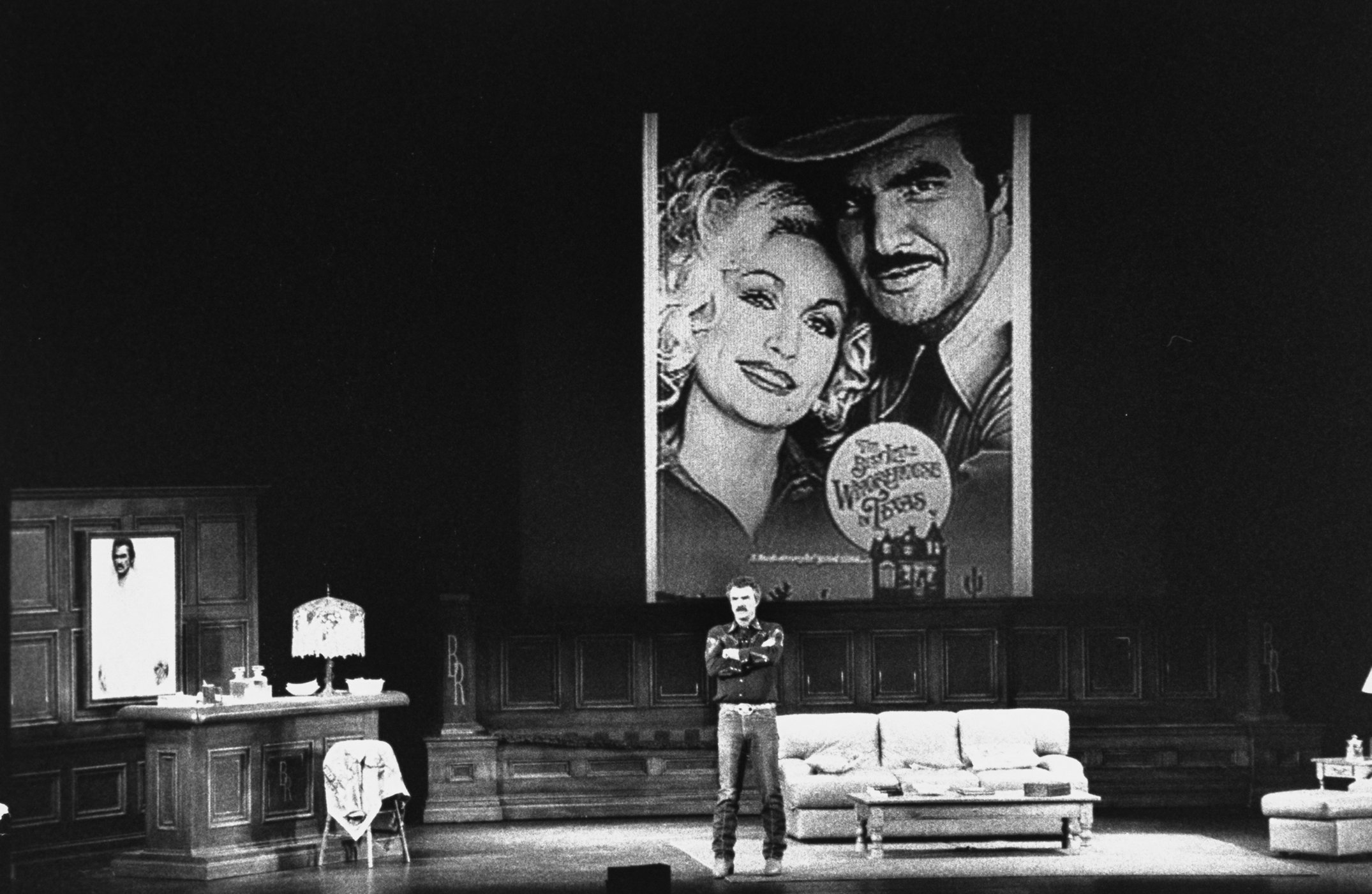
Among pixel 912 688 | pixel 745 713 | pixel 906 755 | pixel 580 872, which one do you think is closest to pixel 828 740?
pixel 906 755

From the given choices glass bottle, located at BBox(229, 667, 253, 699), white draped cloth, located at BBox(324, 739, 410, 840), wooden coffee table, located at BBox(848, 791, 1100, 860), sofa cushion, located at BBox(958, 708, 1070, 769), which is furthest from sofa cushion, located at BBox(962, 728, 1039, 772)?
glass bottle, located at BBox(229, 667, 253, 699)

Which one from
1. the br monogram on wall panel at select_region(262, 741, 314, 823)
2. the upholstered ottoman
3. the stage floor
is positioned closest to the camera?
the stage floor

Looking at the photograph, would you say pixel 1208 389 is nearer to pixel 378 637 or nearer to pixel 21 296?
pixel 378 637

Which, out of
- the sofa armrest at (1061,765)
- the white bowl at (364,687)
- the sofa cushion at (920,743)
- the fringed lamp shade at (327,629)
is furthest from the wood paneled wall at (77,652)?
the sofa armrest at (1061,765)

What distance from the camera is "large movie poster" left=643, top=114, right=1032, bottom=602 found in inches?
656

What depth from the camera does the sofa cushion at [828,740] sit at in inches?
544

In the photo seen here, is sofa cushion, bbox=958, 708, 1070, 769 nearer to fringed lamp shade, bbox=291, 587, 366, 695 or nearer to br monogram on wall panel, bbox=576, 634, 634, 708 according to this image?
br monogram on wall panel, bbox=576, 634, 634, 708

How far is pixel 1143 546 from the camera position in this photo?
16.6m

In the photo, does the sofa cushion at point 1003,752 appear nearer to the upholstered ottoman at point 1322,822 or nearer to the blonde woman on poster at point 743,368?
the upholstered ottoman at point 1322,822

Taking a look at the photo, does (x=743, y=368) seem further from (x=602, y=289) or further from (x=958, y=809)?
(x=958, y=809)

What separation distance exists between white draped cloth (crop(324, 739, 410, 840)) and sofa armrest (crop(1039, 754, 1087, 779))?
397cm

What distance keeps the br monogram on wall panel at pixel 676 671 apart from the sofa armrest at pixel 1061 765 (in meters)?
2.97

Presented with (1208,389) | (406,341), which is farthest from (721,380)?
(1208,389)

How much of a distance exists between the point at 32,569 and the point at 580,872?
3.85m
